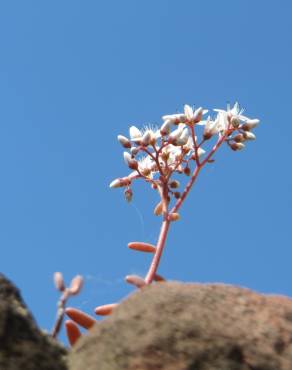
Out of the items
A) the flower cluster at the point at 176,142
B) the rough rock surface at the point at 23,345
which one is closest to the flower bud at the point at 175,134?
the flower cluster at the point at 176,142

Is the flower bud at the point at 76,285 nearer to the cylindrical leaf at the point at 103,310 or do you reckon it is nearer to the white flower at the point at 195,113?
the cylindrical leaf at the point at 103,310

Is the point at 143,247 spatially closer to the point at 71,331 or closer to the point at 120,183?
the point at 120,183

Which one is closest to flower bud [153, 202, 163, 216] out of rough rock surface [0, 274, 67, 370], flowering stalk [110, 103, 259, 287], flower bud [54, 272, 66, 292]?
flowering stalk [110, 103, 259, 287]

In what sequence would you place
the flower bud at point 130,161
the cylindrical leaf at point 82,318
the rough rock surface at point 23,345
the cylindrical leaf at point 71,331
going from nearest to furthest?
the rough rock surface at point 23,345 → the cylindrical leaf at point 71,331 → the cylindrical leaf at point 82,318 → the flower bud at point 130,161

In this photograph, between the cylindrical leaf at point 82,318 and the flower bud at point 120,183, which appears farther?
the flower bud at point 120,183

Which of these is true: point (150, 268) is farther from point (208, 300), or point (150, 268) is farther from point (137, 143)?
point (208, 300)

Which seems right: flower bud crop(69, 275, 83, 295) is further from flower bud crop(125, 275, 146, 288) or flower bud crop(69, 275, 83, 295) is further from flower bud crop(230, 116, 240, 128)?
flower bud crop(230, 116, 240, 128)

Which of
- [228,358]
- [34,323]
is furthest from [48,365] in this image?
[228,358]

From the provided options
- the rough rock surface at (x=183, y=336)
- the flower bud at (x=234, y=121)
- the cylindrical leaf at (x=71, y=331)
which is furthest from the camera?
the flower bud at (x=234, y=121)
